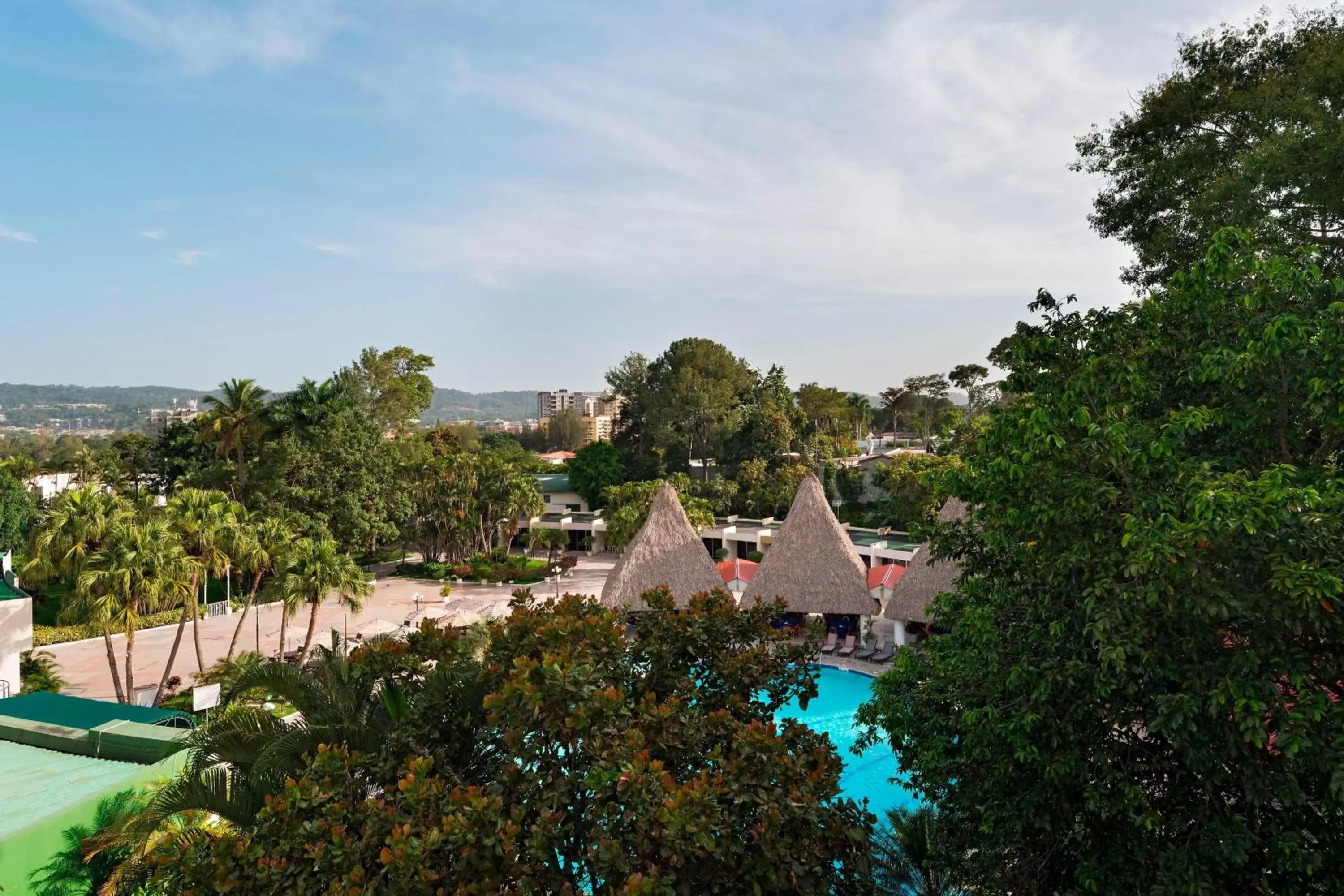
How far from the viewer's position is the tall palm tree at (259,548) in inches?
712

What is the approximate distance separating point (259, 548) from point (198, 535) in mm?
1459

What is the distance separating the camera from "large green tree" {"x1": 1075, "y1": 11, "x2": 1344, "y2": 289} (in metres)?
11.8

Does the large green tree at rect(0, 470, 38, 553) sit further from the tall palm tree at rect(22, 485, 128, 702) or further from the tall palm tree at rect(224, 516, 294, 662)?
the tall palm tree at rect(224, 516, 294, 662)

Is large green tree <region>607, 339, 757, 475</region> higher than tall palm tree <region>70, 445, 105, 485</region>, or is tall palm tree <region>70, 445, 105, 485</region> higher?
large green tree <region>607, 339, 757, 475</region>

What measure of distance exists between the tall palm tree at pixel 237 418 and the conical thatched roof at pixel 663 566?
1712 centimetres

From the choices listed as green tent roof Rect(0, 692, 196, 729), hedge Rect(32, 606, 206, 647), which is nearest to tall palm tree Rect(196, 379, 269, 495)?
hedge Rect(32, 606, 206, 647)

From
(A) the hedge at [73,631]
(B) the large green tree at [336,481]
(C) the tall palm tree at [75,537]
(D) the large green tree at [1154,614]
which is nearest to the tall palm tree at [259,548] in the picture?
(C) the tall palm tree at [75,537]

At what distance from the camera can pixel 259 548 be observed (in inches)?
721

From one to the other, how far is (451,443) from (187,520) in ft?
107

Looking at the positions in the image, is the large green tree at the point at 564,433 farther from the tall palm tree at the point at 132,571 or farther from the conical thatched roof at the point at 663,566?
the tall palm tree at the point at 132,571

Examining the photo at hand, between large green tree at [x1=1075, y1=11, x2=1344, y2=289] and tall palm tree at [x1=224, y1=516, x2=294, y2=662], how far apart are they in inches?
771

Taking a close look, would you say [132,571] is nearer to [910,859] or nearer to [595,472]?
[910,859]

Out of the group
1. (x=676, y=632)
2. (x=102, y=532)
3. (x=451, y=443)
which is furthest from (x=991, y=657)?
(x=451, y=443)

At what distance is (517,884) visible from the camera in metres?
4.12
